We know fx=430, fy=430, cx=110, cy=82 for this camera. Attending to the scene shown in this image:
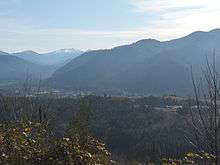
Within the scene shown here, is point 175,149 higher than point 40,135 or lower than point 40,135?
lower

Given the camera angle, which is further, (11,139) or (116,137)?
(116,137)

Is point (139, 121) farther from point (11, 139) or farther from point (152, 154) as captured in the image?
point (11, 139)

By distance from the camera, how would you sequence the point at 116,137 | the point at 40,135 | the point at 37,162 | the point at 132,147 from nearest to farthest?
the point at 37,162 < the point at 40,135 < the point at 132,147 < the point at 116,137

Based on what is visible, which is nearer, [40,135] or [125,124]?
[40,135]

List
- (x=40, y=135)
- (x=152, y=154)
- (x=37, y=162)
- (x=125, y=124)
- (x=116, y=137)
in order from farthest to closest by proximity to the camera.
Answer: (x=125, y=124) < (x=116, y=137) < (x=152, y=154) < (x=40, y=135) < (x=37, y=162)

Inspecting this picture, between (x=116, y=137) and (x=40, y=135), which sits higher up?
(x=40, y=135)

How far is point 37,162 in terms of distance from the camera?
27.6 feet

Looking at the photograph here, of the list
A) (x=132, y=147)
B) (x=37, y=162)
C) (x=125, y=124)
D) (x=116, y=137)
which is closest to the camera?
(x=37, y=162)

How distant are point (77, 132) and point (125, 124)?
100419mm

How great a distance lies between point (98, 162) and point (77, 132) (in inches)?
45.8

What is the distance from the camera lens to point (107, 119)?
110625mm

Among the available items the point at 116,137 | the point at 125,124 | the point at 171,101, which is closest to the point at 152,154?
the point at 116,137

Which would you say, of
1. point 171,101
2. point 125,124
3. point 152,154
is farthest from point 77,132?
point 171,101

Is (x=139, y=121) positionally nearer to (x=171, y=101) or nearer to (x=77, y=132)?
(x=171, y=101)
